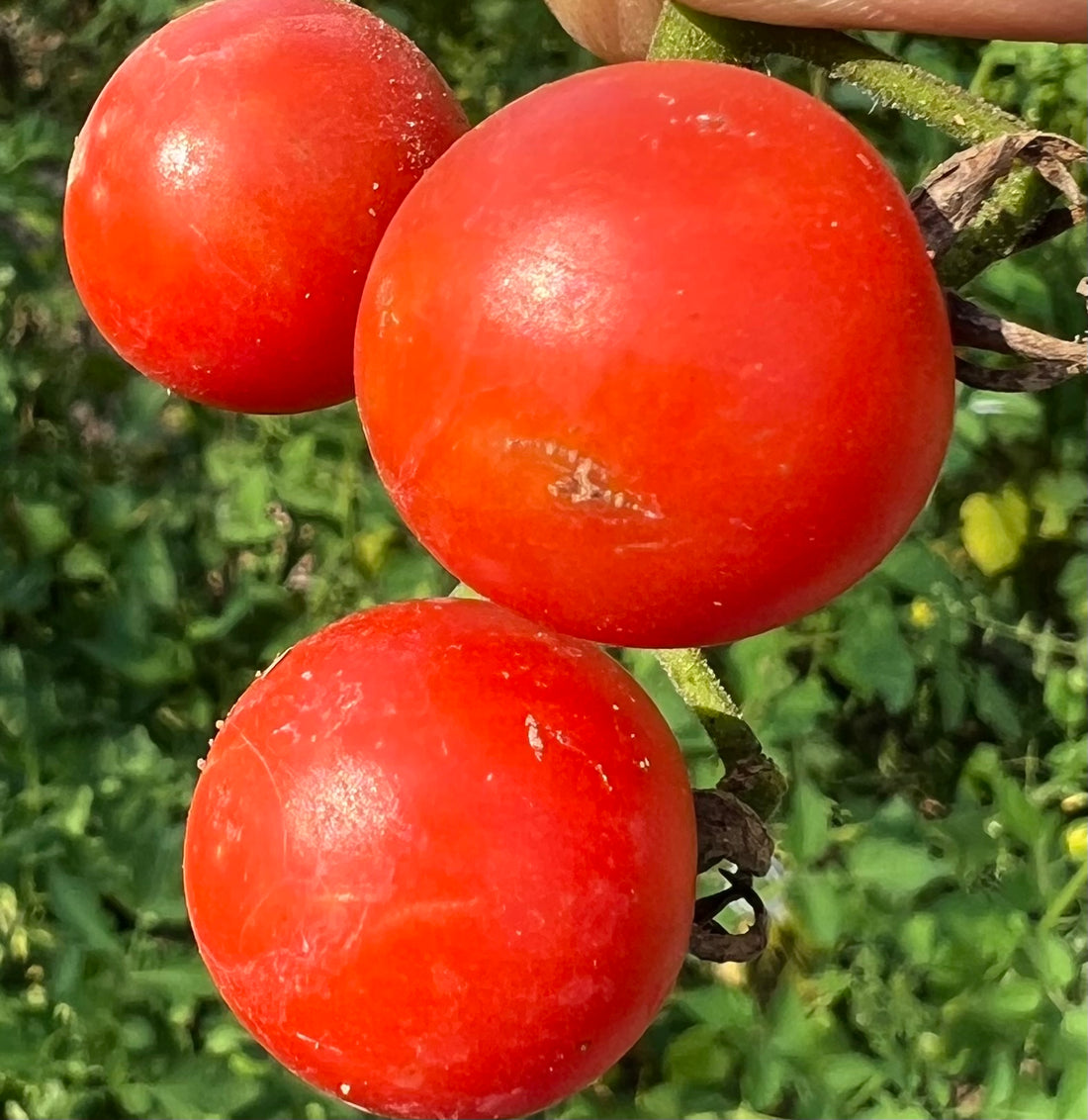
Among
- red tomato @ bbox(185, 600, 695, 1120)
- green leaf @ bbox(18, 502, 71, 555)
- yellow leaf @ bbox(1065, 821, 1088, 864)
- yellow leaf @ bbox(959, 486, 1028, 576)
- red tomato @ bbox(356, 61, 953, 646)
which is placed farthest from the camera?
yellow leaf @ bbox(959, 486, 1028, 576)

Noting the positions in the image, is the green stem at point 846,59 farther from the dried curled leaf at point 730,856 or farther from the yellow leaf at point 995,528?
the yellow leaf at point 995,528

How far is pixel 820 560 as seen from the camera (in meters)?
0.56

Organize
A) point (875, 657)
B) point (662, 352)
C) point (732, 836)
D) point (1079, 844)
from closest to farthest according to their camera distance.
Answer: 1. point (662, 352)
2. point (732, 836)
3. point (1079, 844)
4. point (875, 657)

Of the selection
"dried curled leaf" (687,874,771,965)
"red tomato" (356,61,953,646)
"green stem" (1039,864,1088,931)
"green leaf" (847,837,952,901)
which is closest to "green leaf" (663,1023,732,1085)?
"green leaf" (847,837,952,901)

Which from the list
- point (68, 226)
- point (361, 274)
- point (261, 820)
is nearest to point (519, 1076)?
point (261, 820)

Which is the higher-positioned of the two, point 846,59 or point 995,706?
point 846,59

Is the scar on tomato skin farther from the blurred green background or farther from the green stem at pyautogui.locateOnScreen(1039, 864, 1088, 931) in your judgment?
the green stem at pyautogui.locateOnScreen(1039, 864, 1088, 931)

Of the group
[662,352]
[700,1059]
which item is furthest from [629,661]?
[662,352]

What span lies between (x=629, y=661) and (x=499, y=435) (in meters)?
0.70

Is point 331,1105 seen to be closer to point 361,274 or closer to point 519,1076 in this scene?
point 519,1076

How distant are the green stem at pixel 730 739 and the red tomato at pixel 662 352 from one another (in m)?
0.25

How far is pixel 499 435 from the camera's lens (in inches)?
21.0

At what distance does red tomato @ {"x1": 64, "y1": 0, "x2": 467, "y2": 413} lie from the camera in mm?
679

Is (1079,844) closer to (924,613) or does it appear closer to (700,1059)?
(924,613)
